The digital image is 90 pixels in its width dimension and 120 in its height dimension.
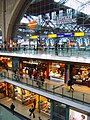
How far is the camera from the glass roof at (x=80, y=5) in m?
18.1

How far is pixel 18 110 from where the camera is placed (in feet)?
61.2

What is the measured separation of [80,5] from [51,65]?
7482 mm

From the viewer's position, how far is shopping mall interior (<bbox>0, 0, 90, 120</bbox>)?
562 inches

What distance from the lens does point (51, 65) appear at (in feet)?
63.8

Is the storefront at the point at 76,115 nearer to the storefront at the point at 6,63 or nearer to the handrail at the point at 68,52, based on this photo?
the handrail at the point at 68,52

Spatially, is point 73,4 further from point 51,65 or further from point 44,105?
point 44,105

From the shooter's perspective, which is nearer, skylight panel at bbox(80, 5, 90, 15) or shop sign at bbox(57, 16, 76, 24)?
skylight panel at bbox(80, 5, 90, 15)

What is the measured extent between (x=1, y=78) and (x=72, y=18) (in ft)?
36.8

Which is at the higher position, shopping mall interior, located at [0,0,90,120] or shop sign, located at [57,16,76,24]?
shop sign, located at [57,16,76,24]

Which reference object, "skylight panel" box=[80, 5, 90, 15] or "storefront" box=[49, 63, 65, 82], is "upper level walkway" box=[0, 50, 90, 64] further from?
"skylight panel" box=[80, 5, 90, 15]

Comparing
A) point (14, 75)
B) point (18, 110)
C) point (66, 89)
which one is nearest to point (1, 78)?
point (14, 75)

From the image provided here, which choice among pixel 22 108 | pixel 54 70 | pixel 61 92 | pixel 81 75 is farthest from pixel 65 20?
pixel 22 108

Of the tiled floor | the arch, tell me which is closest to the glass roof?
the arch

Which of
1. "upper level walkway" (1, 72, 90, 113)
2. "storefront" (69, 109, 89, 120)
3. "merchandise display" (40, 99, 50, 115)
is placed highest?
"upper level walkway" (1, 72, 90, 113)
